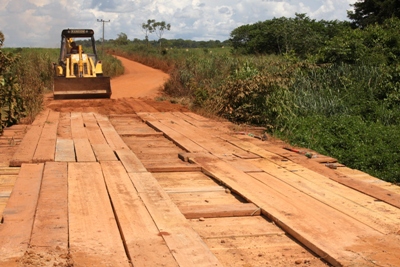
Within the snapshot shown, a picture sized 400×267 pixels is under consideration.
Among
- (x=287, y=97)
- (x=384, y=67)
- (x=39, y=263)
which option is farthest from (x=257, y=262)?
(x=384, y=67)

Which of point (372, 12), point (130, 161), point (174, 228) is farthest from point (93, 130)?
point (372, 12)

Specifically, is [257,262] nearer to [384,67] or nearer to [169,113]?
[169,113]

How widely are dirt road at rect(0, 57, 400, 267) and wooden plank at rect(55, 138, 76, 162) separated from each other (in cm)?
1

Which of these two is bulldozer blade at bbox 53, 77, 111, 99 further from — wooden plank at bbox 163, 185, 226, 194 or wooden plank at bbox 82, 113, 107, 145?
wooden plank at bbox 163, 185, 226, 194

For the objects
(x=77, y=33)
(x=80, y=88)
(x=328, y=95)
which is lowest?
(x=80, y=88)

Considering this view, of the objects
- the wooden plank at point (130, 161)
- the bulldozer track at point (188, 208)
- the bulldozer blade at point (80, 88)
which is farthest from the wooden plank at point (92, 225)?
the bulldozer blade at point (80, 88)

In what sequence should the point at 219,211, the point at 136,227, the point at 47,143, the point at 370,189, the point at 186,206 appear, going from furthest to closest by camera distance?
the point at 47,143 < the point at 370,189 < the point at 186,206 < the point at 219,211 < the point at 136,227

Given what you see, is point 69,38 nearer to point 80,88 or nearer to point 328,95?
point 80,88

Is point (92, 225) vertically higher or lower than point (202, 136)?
higher

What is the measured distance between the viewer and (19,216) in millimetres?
3896

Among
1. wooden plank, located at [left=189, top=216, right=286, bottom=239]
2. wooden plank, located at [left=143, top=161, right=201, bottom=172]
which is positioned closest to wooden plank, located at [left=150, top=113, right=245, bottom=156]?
wooden plank, located at [left=143, top=161, right=201, bottom=172]

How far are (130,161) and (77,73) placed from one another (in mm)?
11407

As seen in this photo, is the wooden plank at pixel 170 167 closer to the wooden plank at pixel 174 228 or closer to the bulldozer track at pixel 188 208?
the bulldozer track at pixel 188 208

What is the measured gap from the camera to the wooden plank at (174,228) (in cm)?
318
